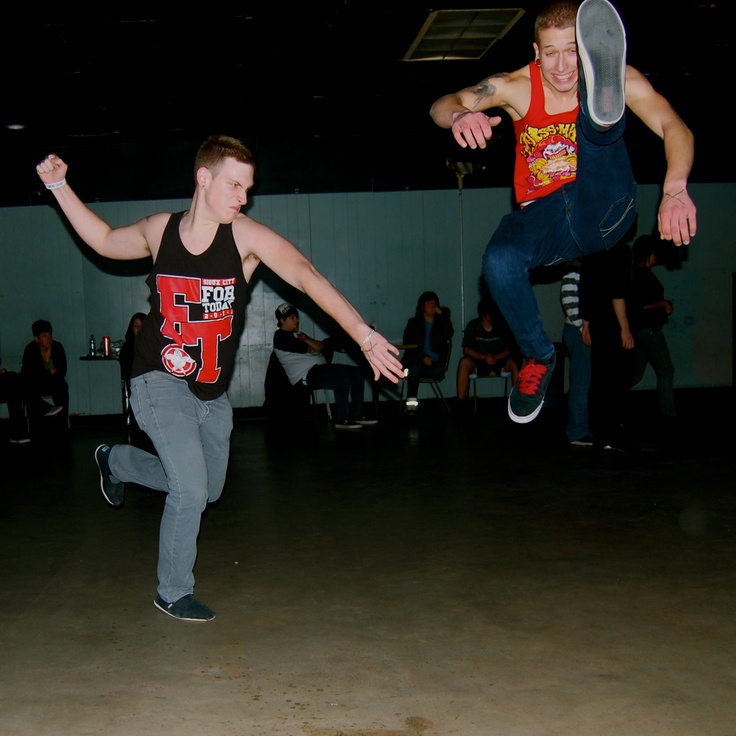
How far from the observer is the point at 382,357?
2.75 m

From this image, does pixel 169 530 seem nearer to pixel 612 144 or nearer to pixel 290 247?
pixel 290 247

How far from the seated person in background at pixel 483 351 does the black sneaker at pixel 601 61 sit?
7140 mm

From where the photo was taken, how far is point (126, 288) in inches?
409

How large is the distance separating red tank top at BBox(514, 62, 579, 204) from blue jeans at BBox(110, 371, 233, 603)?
5.00ft

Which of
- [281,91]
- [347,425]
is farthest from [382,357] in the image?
[281,91]

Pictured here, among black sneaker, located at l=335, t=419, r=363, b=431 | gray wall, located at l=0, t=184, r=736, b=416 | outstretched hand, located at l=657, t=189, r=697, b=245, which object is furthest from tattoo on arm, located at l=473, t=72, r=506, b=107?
gray wall, located at l=0, t=184, r=736, b=416

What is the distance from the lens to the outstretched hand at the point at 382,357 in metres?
2.73

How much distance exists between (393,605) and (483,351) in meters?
6.35

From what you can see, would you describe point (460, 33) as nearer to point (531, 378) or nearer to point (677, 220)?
point (531, 378)

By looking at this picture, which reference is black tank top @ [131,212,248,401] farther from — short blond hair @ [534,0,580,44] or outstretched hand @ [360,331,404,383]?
short blond hair @ [534,0,580,44]

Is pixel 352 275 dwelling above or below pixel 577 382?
above

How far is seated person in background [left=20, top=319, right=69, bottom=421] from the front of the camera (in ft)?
28.8

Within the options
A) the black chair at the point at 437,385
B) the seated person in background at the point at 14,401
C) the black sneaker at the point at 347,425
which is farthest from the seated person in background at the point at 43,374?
the black chair at the point at 437,385

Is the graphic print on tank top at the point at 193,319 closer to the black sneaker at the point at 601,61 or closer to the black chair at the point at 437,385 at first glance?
the black sneaker at the point at 601,61
